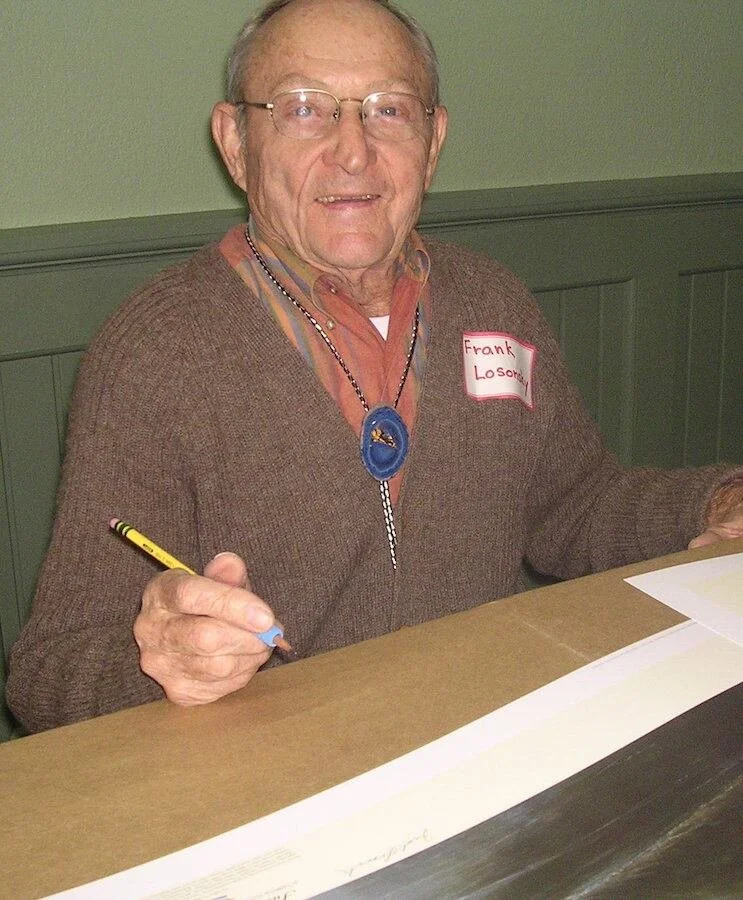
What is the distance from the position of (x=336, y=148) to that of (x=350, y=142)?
0.02m

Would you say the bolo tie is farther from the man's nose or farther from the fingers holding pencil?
the fingers holding pencil

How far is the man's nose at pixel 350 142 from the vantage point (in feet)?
4.25

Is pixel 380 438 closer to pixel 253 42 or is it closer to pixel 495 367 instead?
pixel 495 367

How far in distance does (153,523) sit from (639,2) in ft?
5.85

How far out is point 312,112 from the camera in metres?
1.31

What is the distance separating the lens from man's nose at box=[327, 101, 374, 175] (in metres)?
1.29

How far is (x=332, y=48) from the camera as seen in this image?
1.29 metres

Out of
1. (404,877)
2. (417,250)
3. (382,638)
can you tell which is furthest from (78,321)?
(404,877)

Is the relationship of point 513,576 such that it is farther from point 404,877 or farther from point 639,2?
point 639,2

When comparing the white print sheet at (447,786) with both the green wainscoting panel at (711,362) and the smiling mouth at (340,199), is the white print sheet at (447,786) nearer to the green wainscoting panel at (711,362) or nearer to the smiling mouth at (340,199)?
the smiling mouth at (340,199)

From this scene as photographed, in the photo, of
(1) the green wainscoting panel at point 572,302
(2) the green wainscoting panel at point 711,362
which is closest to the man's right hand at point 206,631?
(1) the green wainscoting panel at point 572,302

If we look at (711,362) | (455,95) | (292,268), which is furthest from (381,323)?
(711,362)

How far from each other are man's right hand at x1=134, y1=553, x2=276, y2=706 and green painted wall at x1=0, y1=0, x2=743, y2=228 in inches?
40.3

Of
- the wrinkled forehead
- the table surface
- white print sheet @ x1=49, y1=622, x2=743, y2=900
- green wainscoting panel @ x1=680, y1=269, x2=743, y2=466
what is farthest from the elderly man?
green wainscoting panel @ x1=680, y1=269, x2=743, y2=466
